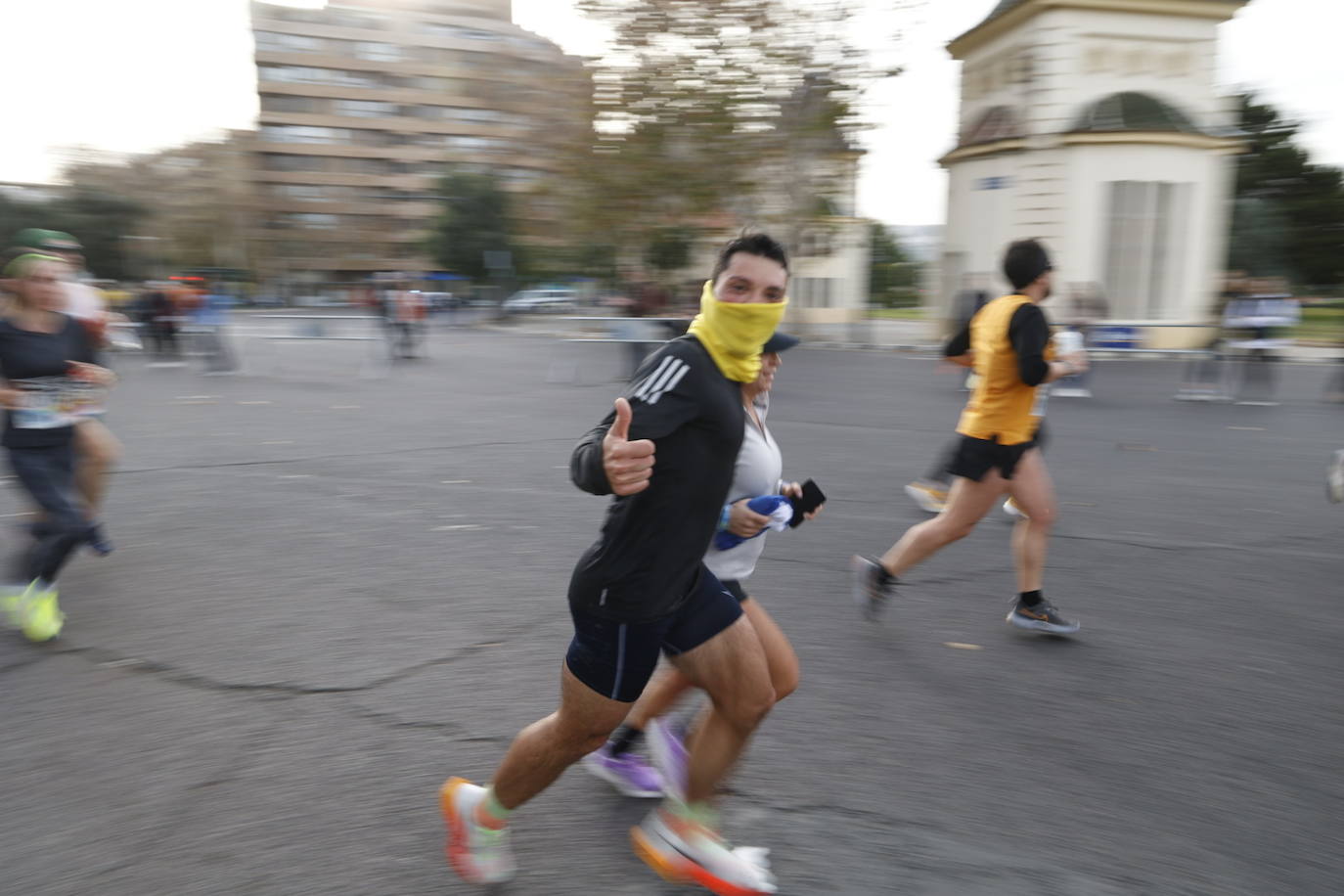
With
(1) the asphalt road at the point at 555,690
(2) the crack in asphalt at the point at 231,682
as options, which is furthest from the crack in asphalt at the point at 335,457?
(2) the crack in asphalt at the point at 231,682

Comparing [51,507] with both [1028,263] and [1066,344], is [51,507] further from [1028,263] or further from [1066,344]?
[1066,344]

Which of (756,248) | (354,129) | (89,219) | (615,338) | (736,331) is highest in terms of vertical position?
(354,129)

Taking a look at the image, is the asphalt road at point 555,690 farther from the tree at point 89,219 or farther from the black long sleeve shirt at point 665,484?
the tree at point 89,219

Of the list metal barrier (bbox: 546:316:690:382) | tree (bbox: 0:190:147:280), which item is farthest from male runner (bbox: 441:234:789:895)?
tree (bbox: 0:190:147:280)

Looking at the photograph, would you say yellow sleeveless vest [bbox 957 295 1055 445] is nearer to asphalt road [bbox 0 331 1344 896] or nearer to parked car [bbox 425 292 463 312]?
asphalt road [bbox 0 331 1344 896]

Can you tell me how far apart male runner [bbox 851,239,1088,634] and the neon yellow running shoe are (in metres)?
3.82

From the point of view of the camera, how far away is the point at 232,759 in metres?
3.35

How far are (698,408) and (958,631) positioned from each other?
2.82 meters

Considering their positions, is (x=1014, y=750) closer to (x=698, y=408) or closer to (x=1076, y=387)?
(x=698, y=408)

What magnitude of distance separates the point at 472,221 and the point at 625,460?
55737 mm

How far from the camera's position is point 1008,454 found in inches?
177

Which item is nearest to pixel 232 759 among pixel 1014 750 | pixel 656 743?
pixel 656 743

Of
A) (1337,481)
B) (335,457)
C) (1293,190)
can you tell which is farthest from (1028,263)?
(1293,190)

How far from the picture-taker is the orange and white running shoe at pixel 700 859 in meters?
2.57
